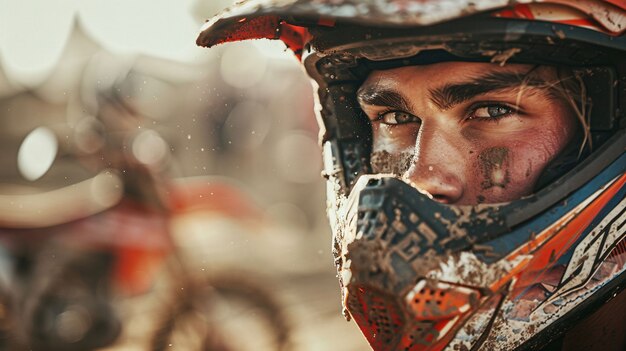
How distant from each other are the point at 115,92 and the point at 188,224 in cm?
141

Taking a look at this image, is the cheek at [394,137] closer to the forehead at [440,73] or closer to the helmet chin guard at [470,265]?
the forehead at [440,73]

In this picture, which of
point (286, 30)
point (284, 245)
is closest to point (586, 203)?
point (286, 30)

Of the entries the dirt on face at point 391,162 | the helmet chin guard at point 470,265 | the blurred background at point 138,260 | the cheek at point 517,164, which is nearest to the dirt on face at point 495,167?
the cheek at point 517,164

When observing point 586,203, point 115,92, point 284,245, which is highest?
point 586,203

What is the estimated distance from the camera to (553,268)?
1943 millimetres

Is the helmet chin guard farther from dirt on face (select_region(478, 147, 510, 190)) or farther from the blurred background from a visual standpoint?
the blurred background

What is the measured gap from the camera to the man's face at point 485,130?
2008 millimetres

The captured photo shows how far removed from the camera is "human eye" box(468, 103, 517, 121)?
2.04m

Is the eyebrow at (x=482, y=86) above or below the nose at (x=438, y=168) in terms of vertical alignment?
above

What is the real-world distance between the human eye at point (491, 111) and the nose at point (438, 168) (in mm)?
90

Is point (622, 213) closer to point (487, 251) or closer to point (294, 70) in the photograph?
point (487, 251)

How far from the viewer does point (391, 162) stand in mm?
2305

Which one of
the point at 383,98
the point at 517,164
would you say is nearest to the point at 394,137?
the point at 383,98

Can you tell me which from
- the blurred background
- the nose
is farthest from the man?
the blurred background
